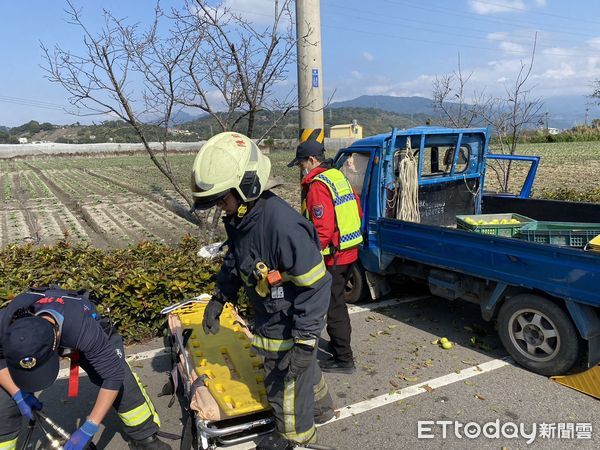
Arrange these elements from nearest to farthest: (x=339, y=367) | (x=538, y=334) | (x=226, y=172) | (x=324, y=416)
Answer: (x=226, y=172)
(x=324, y=416)
(x=538, y=334)
(x=339, y=367)

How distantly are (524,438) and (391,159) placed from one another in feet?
9.91

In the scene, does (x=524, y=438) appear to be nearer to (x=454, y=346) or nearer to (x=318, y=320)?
(x=454, y=346)

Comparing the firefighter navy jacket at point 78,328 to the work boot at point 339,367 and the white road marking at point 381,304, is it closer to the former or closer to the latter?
the work boot at point 339,367

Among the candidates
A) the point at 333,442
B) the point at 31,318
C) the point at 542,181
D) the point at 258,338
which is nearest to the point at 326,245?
the point at 258,338

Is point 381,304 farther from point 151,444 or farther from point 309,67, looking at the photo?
point 151,444

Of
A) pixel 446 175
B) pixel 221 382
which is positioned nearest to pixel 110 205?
pixel 446 175

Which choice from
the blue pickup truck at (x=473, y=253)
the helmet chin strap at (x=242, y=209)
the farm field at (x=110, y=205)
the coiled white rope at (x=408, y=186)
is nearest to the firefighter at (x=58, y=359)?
the helmet chin strap at (x=242, y=209)

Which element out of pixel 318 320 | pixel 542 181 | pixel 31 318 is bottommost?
pixel 542 181

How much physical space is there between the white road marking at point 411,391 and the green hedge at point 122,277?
2.12 metres

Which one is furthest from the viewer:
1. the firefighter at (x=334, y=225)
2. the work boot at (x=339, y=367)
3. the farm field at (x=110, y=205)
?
the farm field at (x=110, y=205)

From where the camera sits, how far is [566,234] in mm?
4590

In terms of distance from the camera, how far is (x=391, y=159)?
16.7 feet

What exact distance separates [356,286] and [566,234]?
2351 millimetres

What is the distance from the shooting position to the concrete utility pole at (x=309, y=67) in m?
5.74
